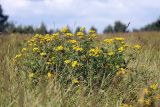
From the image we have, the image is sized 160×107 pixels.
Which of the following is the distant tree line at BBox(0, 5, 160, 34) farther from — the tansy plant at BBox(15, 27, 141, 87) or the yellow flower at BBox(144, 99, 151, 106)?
the yellow flower at BBox(144, 99, 151, 106)

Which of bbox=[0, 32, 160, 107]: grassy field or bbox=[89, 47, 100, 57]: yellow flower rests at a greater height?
bbox=[89, 47, 100, 57]: yellow flower

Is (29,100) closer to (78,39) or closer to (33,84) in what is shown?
(33,84)

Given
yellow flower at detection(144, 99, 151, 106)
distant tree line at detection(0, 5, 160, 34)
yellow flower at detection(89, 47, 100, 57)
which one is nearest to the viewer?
yellow flower at detection(144, 99, 151, 106)

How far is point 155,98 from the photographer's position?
4.63 m

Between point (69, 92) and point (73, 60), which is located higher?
point (73, 60)

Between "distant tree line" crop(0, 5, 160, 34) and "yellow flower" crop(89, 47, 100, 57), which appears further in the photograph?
"distant tree line" crop(0, 5, 160, 34)

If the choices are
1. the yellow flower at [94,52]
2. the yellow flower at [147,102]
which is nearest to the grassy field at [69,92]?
the yellow flower at [147,102]

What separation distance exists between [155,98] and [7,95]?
62.3 inches

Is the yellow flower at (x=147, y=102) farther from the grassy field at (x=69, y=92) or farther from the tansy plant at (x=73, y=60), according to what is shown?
the tansy plant at (x=73, y=60)

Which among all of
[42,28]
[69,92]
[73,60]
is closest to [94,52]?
[73,60]

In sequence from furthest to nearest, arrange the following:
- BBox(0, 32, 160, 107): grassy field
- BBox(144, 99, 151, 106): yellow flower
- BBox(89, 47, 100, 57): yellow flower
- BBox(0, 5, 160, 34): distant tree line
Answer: BBox(0, 5, 160, 34): distant tree line → BBox(89, 47, 100, 57): yellow flower → BBox(144, 99, 151, 106): yellow flower → BBox(0, 32, 160, 107): grassy field

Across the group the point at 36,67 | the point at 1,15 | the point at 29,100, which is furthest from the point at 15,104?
the point at 1,15

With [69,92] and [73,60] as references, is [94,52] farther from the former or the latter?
[69,92]

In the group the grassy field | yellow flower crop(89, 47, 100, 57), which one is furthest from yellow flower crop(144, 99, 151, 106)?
yellow flower crop(89, 47, 100, 57)
